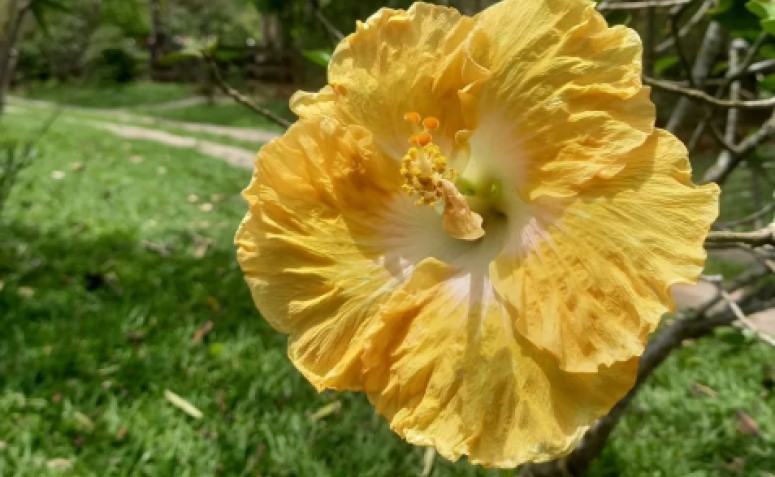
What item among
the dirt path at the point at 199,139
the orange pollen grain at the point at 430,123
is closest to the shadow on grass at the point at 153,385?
the orange pollen grain at the point at 430,123

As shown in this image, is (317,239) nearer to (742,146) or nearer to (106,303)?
(742,146)

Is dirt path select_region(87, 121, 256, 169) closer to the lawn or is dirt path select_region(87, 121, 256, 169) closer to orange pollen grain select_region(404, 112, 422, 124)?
the lawn

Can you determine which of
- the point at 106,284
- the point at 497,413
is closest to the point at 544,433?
the point at 497,413

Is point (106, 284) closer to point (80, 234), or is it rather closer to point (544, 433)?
point (80, 234)

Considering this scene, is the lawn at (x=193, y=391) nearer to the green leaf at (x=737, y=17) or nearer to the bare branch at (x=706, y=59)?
the bare branch at (x=706, y=59)

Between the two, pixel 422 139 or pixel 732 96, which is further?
pixel 732 96

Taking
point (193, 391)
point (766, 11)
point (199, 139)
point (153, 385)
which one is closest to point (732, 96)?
point (766, 11)
